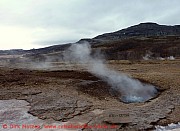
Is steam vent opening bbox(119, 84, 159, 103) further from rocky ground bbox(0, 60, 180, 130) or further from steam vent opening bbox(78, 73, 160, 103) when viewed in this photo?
rocky ground bbox(0, 60, 180, 130)

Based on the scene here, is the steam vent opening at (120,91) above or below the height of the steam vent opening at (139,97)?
above

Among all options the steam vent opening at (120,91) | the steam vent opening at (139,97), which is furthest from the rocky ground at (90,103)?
the steam vent opening at (139,97)

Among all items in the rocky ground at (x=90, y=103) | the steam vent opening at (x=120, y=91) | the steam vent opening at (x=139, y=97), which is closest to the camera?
the rocky ground at (x=90, y=103)

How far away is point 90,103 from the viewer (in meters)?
10.2

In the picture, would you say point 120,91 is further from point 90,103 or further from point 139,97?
point 90,103

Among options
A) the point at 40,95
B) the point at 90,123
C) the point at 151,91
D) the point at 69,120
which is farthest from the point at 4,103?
the point at 151,91

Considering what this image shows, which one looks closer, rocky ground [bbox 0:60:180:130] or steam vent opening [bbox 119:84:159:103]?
rocky ground [bbox 0:60:180:130]

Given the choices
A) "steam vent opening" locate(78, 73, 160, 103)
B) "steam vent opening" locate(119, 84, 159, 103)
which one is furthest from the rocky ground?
"steam vent opening" locate(119, 84, 159, 103)

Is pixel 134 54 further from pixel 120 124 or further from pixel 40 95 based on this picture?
pixel 120 124

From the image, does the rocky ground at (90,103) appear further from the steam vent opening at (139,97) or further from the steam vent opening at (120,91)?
the steam vent opening at (139,97)

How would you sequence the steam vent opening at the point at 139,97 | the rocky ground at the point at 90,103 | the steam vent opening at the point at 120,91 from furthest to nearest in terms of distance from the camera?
the steam vent opening at the point at 120,91
the steam vent opening at the point at 139,97
the rocky ground at the point at 90,103

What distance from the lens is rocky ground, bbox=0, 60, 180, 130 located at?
815 centimetres

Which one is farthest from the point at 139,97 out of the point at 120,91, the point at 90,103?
the point at 90,103

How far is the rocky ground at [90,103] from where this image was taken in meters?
8.15
